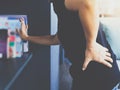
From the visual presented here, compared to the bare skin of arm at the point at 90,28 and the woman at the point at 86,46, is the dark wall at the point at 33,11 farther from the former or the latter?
the bare skin of arm at the point at 90,28

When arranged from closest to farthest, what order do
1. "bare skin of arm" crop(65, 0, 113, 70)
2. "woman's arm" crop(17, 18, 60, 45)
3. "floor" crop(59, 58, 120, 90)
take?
"bare skin of arm" crop(65, 0, 113, 70)
"woman's arm" crop(17, 18, 60, 45)
"floor" crop(59, 58, 120, 90)

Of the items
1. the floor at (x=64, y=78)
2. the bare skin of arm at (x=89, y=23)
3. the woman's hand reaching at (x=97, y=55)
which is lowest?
the floor at (x=64, y=78)

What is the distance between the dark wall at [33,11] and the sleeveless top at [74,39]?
431 millimetres

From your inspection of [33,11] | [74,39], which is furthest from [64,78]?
[74,39]

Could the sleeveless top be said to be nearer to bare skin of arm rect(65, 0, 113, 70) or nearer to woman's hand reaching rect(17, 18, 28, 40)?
bare skin of arm rect(65, 0, 113, 70)

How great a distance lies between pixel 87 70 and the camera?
119cm

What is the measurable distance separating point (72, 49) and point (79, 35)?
3.5 inches

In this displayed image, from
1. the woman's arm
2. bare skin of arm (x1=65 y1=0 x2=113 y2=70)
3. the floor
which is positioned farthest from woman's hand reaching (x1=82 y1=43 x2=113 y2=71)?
the floor

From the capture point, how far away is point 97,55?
3.75 ft

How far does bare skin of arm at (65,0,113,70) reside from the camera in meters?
1.03

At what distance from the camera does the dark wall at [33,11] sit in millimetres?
1625

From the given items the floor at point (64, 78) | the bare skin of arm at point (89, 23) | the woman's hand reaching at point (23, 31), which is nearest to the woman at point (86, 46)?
the bare skin of arm at point (89, 23)

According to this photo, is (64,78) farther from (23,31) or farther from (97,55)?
(97,55)

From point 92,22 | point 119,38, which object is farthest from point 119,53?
point 92,22
